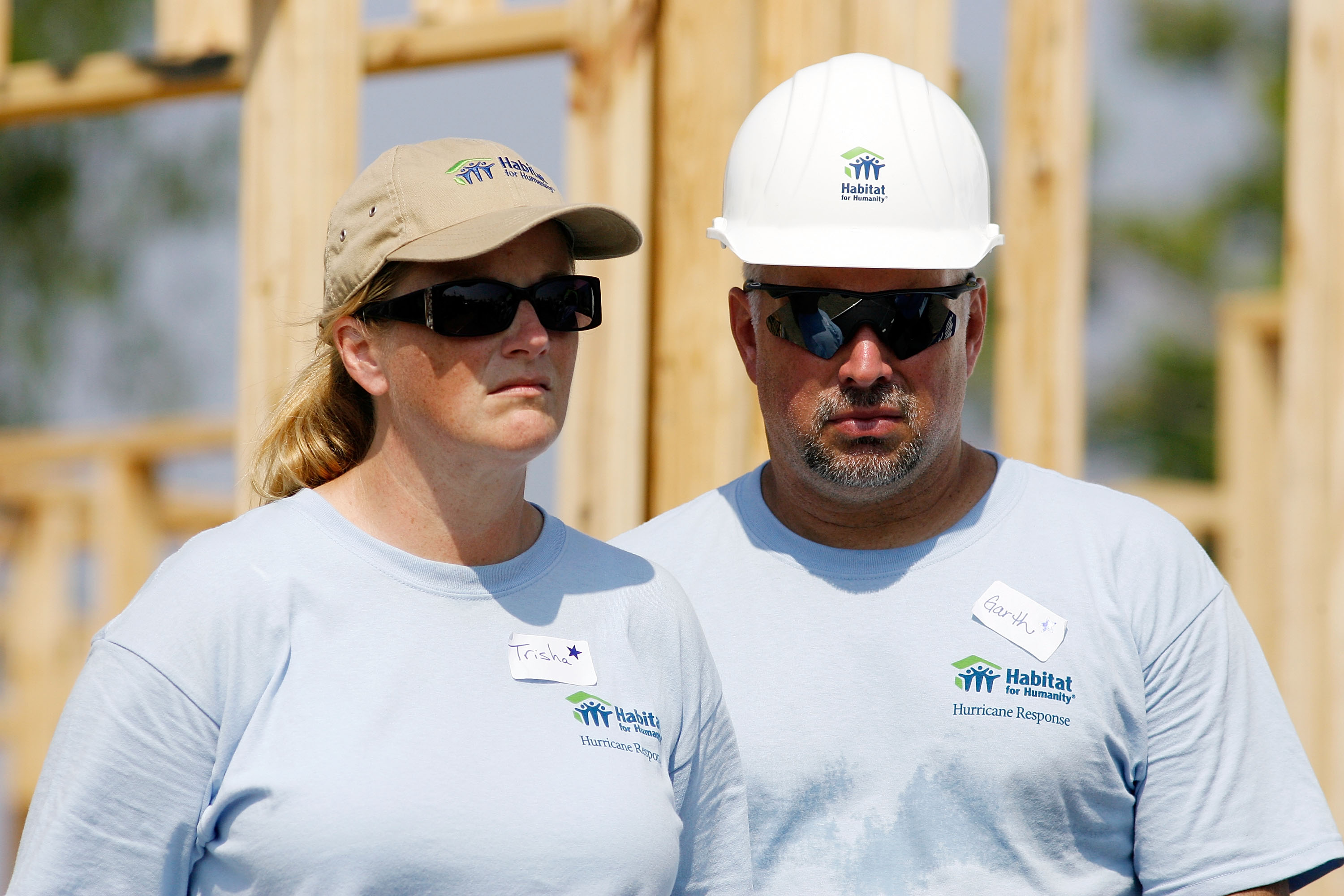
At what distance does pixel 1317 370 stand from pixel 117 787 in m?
2.72

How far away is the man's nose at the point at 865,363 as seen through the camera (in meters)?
2.13

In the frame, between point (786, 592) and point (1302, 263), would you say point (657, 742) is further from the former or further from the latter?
point (1302, 263)

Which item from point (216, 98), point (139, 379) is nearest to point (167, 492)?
point (216, 98)

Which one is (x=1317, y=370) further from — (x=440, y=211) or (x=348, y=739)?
(x=348, y=739)

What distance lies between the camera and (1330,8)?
315 cm

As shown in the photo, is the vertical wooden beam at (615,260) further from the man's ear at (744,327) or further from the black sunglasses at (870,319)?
the black sunglasses at (870,319)

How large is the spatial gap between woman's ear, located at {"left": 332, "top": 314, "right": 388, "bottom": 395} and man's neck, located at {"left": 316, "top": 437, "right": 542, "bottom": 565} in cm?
8

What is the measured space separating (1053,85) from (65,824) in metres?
2.73

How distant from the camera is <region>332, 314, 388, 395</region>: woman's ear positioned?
1795 mm

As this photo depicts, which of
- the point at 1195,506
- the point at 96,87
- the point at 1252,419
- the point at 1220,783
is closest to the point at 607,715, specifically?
the point at 1220,783

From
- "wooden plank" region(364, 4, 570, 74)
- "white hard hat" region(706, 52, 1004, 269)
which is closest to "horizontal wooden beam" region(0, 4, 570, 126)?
"wooden plank" region(364, 4, 570, 74)

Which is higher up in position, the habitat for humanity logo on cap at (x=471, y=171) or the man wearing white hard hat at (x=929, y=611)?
the habitat for humanity logo on cap at (x=471, y=171)

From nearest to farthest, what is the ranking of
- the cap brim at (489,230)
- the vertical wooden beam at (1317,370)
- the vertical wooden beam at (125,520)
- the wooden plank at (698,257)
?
the cap brim at (489,230), the vertical wooden beam at (1317,370), the wooden plank at (698,257), the vertical wooden beam at (125,520)

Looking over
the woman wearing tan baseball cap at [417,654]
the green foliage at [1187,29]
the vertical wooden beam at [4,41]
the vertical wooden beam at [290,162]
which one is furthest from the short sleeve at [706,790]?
the green foliage at [1187,29]
